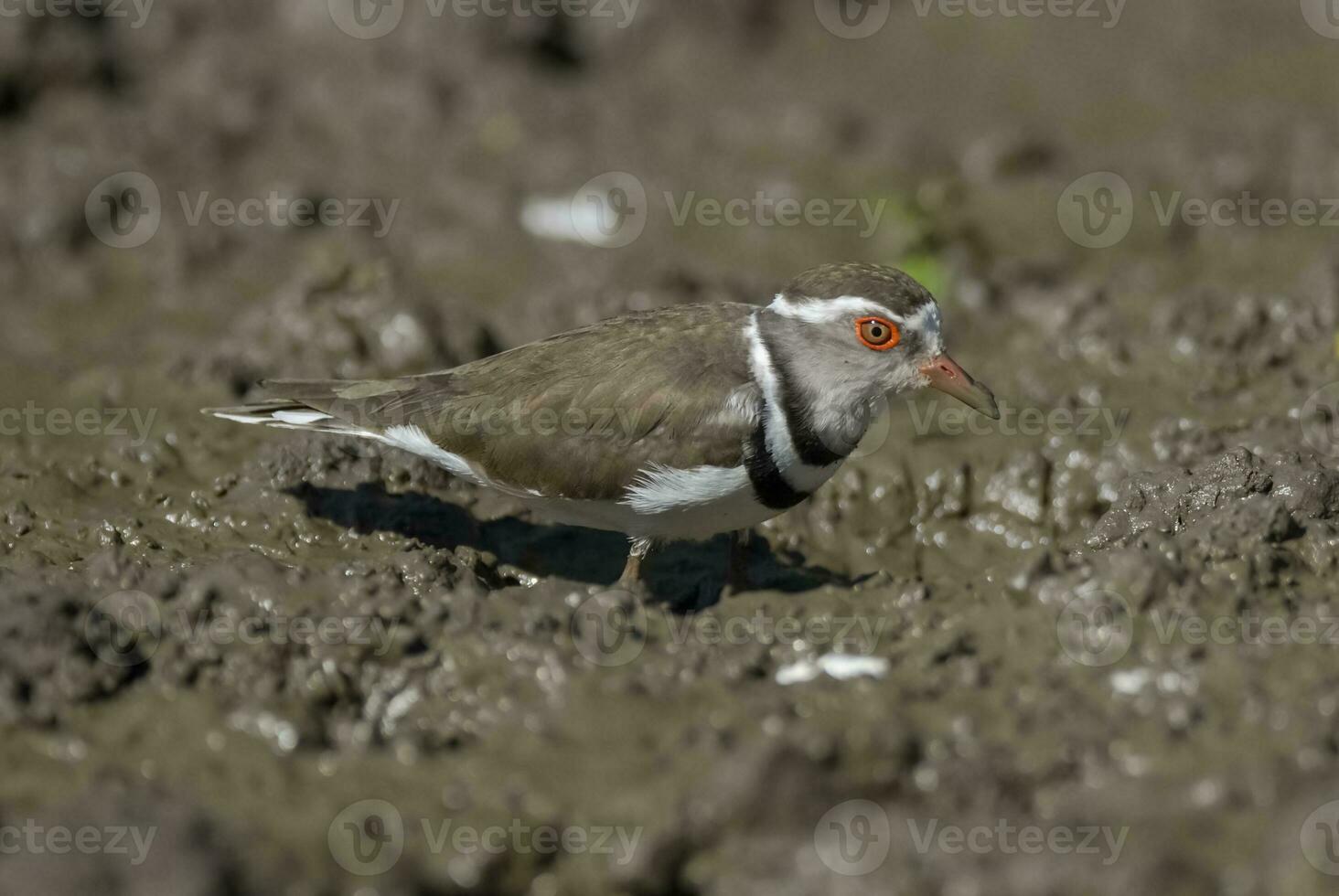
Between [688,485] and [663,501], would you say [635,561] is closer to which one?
[663,501]

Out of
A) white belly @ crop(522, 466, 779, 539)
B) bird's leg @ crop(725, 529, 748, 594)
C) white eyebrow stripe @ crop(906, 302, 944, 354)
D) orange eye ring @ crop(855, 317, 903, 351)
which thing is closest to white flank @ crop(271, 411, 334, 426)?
white belly @ crop(522, 466, 779, 539)

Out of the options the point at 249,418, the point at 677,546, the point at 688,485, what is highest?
the point at 688,485

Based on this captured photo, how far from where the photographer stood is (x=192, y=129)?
10.4 m

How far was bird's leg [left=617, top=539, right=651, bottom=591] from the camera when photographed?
6.67m

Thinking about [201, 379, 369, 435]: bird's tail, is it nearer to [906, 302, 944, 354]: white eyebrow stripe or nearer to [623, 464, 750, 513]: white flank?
[623, 464, 750, 513]: white flank

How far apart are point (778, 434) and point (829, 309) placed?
589 mm

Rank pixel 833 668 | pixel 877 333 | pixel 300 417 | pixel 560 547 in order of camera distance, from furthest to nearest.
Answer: pixel 560 547 → pixel 300 417 → pixel 877 333 → pixel 833 668

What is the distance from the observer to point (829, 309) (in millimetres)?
6387

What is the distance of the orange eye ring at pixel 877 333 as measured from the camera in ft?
20.8

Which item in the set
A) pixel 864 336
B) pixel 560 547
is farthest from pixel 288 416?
pixel 864 336

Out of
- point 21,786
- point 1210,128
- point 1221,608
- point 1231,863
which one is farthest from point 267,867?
point 1210,128

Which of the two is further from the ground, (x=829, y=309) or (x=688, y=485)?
(x=829, y=309)

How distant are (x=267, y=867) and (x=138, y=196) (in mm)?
6310

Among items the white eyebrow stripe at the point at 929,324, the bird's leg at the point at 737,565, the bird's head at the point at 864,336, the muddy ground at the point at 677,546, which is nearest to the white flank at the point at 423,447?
the muddy ground at the point at 677,546
